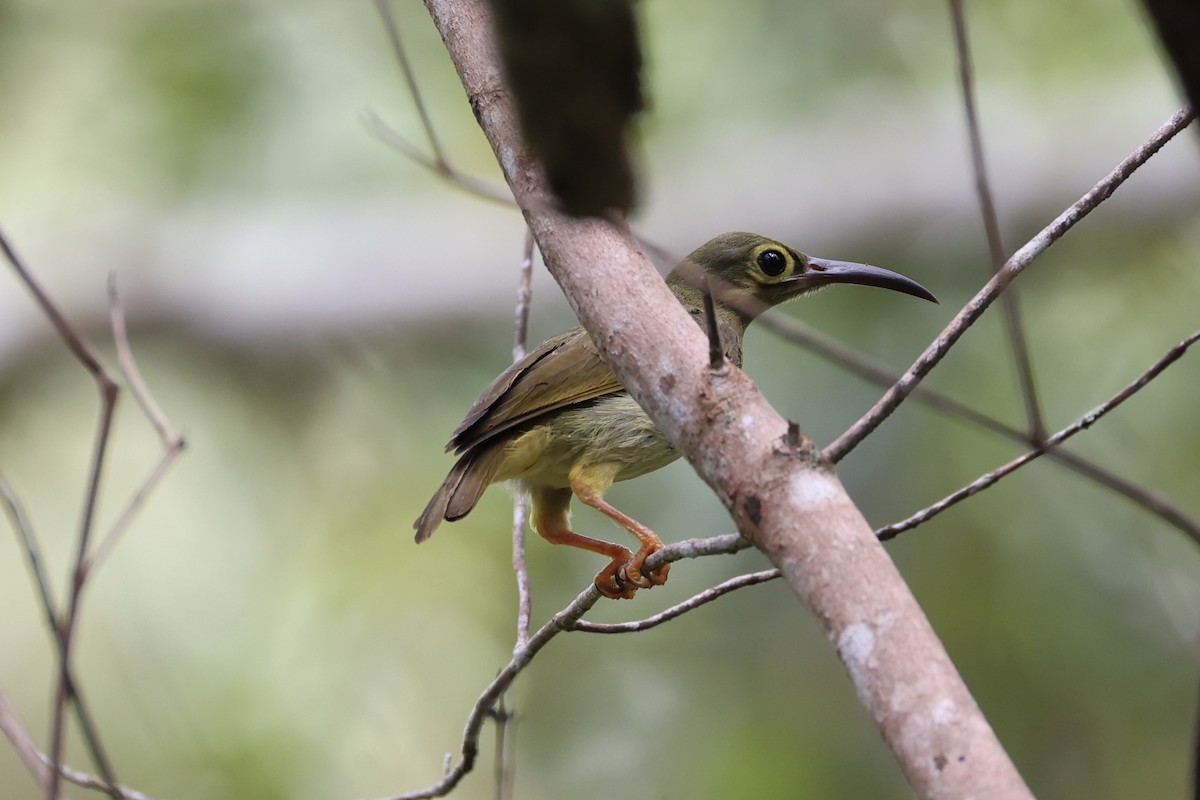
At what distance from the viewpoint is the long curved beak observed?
4297 millimetres

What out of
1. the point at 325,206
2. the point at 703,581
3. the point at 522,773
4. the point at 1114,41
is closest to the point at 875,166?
the point at 1114,41

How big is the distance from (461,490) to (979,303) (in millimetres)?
2123

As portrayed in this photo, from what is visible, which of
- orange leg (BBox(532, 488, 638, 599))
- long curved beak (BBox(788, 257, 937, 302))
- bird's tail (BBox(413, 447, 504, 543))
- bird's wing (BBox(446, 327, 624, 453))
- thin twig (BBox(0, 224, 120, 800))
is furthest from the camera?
orange leg (BBox(532, 488, 638, 599))

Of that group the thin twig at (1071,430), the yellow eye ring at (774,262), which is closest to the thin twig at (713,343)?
the thin twig at (1071,430)

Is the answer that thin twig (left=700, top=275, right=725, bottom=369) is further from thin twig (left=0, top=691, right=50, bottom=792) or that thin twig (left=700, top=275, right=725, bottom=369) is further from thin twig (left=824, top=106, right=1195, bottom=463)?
thin twig (left=0, top=691, right=50, bottom=792)

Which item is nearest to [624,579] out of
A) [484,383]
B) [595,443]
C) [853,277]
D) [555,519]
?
[595,443]

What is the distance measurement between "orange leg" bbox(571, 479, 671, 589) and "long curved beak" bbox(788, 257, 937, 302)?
1165 mm

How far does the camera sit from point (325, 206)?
868cm

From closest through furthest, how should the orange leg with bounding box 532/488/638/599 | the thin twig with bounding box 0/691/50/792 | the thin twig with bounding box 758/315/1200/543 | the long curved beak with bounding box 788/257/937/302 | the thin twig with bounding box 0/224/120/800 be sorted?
the thin twig with bounding box 758/315/1200/543, the thin twig with bounding box 0/224/120/800, the thin twig with bounding box 0/691/50/792, the long curved beak with bounding box 788/257/937/302, the orange leg with bounding box 532/488/638/599

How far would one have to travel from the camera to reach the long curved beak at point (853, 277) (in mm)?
4297

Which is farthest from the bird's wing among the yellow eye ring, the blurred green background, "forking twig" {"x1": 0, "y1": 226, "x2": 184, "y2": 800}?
the blurred green background

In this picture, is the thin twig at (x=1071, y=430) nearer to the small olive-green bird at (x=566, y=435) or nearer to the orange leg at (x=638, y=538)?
the orange leg at (x=638, y=538)

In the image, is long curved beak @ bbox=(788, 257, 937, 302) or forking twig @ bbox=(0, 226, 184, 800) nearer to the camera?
forking twig @ bbox=(0, 226, 184, 800)

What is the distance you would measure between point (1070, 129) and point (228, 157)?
5.65 meters
